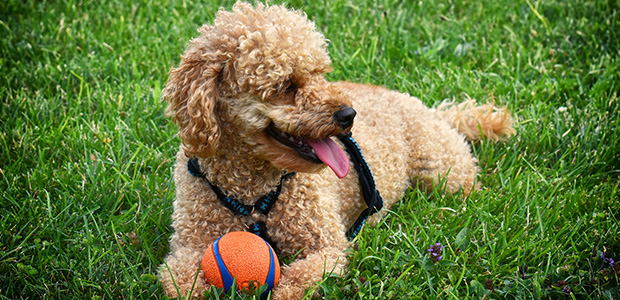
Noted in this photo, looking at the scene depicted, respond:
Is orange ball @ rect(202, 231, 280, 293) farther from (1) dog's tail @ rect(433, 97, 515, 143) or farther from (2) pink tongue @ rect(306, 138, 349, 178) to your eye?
(1) dog's tail @ rect(433, 97, 515, 143)

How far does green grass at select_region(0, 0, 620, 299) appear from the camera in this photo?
9.67 feet

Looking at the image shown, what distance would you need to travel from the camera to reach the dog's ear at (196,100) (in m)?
2.63

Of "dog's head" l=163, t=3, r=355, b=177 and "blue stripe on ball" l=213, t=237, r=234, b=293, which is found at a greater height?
→ "dog's head" l=163, t=3, r=355, b=177

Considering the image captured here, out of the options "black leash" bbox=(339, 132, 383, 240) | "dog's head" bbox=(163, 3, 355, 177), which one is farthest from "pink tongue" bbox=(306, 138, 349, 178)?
"black leash" bbox=(339, 132, 383, 240)

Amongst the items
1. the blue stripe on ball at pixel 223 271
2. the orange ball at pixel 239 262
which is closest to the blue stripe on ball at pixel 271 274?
the orange ball at pixel 239 262

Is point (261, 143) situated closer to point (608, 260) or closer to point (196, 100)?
point (196, 100)

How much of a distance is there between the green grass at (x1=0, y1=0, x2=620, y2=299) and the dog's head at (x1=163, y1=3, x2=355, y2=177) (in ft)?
2.34

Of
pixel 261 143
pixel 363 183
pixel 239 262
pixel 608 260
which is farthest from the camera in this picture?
pixel 363 183

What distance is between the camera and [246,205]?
2.95 m

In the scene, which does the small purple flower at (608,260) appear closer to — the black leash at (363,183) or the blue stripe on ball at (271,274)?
the black leash at (363,183)

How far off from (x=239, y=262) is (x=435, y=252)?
1055mm

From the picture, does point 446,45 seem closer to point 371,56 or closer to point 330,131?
point 371,56

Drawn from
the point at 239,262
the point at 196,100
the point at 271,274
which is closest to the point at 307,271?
the point at 271,274

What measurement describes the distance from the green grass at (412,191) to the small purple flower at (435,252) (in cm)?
5
